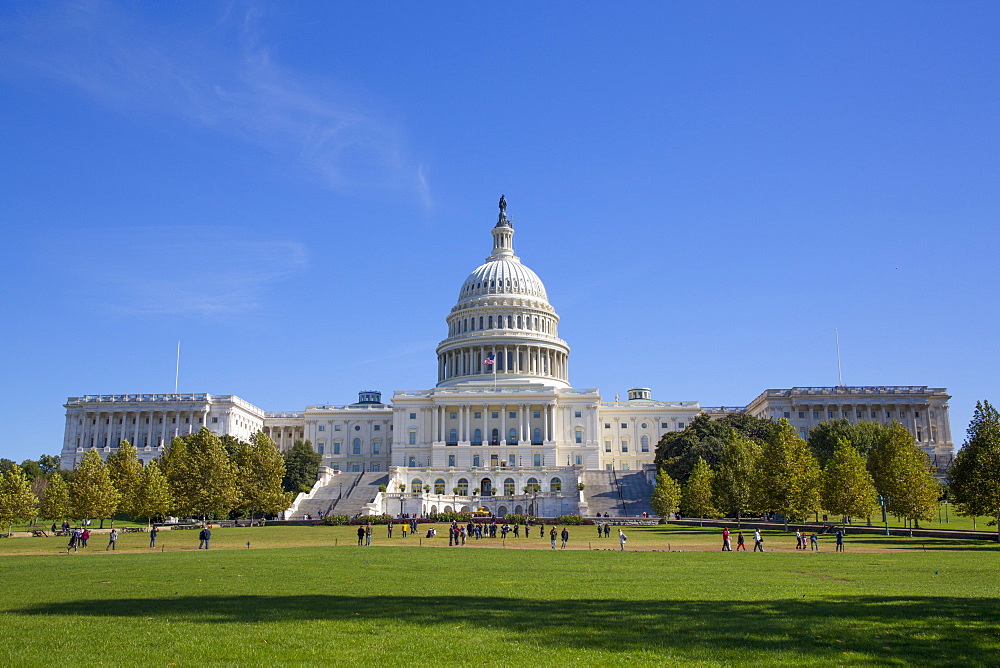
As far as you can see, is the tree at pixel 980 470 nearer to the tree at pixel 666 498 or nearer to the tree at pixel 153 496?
the tree at pixel 666 498

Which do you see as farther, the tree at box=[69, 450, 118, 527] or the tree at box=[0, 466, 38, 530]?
the tree at box=[69, 450, 118, 527]

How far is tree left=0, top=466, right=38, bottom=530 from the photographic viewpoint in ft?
232

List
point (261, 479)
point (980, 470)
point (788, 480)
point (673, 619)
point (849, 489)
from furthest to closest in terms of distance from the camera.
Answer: point (261, 479) < point (849, 489) < point (788, 480) < point (980, 470) < point (673, 619)

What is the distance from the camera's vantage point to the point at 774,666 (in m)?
15.7

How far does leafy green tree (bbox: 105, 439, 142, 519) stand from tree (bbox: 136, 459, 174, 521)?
2.09 feet

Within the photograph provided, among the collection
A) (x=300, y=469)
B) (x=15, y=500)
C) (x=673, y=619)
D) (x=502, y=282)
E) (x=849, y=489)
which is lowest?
(x=673, y=619)

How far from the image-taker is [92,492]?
7325 centimetres

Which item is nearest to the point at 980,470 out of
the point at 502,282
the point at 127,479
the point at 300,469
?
the point at 127,479

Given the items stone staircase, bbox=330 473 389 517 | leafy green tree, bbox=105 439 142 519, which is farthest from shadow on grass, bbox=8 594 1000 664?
stone staircase, bbox=330 473 389 517

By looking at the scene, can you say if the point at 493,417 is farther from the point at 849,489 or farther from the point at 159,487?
the point at 849,489

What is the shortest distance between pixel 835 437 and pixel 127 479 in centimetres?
7907

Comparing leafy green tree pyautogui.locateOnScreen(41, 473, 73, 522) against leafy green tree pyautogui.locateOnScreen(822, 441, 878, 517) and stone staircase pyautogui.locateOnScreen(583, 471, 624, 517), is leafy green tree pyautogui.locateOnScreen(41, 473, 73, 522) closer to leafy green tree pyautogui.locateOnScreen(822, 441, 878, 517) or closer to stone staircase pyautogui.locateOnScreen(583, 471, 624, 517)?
stone staircase pyautogui.locateOnScreen(583, 471, 624, 517)

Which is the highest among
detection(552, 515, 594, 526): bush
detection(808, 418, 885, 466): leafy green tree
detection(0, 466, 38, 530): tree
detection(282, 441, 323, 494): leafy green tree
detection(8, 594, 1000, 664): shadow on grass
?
detection(808, 418, 885, 466): leafy green tree

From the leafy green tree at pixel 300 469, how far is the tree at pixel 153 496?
1616 inches
